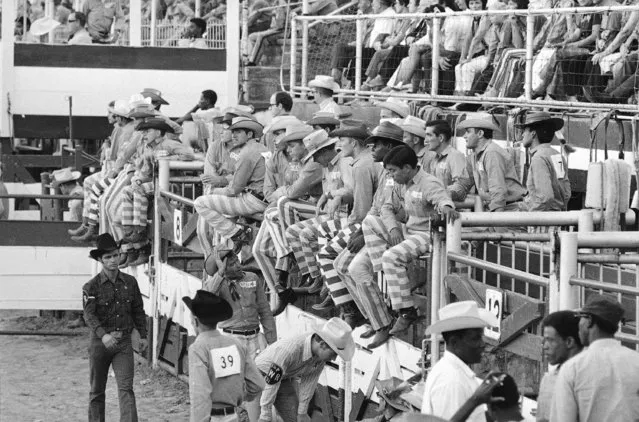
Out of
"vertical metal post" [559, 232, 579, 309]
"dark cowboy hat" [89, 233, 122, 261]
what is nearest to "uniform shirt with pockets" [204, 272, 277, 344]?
"dark cowboy hat" [89, 233, 122, 261]

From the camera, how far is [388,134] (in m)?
11.8

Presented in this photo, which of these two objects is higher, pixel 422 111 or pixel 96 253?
pixel 422 111

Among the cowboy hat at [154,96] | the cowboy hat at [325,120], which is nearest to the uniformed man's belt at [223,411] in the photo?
the cowboy hat at [325,120]

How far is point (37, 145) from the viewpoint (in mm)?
26797

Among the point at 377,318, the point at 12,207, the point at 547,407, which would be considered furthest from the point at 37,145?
the point at 547,407

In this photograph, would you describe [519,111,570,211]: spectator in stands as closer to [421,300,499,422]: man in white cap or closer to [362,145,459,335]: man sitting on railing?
[362,145,459,335]: man sitting on railing

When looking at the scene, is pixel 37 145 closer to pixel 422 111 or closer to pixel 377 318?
pixel 422 111

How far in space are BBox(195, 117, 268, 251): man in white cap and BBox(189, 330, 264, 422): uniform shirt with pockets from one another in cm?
434

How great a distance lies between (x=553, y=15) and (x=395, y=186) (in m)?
5.12

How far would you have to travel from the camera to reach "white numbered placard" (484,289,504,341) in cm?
959

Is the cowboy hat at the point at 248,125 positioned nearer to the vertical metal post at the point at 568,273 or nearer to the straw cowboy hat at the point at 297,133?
the straw cowboy hat at the point at 297,133

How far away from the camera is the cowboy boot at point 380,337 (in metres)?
11.7

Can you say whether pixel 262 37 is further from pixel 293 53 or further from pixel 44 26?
pixel 293 53

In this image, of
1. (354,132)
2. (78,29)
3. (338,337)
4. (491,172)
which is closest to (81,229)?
(78,29)
